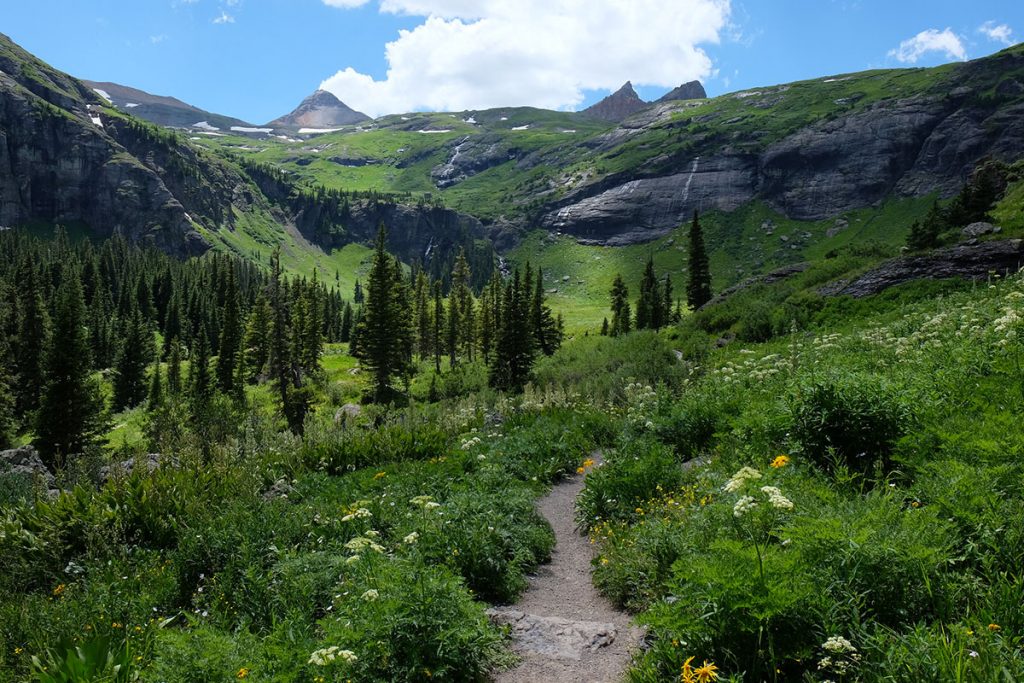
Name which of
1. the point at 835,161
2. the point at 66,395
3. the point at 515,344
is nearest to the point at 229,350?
the point at 66,395

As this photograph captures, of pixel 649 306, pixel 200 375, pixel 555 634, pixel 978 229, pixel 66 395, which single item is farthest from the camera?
pixel 649 306

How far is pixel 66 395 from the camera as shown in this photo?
1325 inches

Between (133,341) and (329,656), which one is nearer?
(329,656)

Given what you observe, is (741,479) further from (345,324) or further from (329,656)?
(345,324)

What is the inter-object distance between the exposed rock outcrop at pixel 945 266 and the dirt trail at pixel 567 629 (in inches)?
758

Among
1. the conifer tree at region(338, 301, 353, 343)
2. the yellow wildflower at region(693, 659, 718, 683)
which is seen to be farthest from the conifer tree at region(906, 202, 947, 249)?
the conifer tree at region(338, 301, 353, 343)

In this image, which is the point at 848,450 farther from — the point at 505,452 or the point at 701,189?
the point at 701,189

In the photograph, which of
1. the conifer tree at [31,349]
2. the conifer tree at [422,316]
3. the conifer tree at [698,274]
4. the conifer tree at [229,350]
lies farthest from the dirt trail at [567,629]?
the conifer tree at [229,350]

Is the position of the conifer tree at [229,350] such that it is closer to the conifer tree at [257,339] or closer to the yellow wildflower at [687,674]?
the conifer tree at [257,339]

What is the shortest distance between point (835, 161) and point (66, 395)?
190123 millimetres

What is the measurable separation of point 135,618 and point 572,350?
1642 inches

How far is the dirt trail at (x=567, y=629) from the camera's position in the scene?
17.8 ft

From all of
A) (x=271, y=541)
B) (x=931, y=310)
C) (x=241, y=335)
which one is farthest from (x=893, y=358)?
(x=241, y=335)

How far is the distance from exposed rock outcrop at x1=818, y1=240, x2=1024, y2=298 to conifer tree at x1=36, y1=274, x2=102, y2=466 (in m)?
41.7
